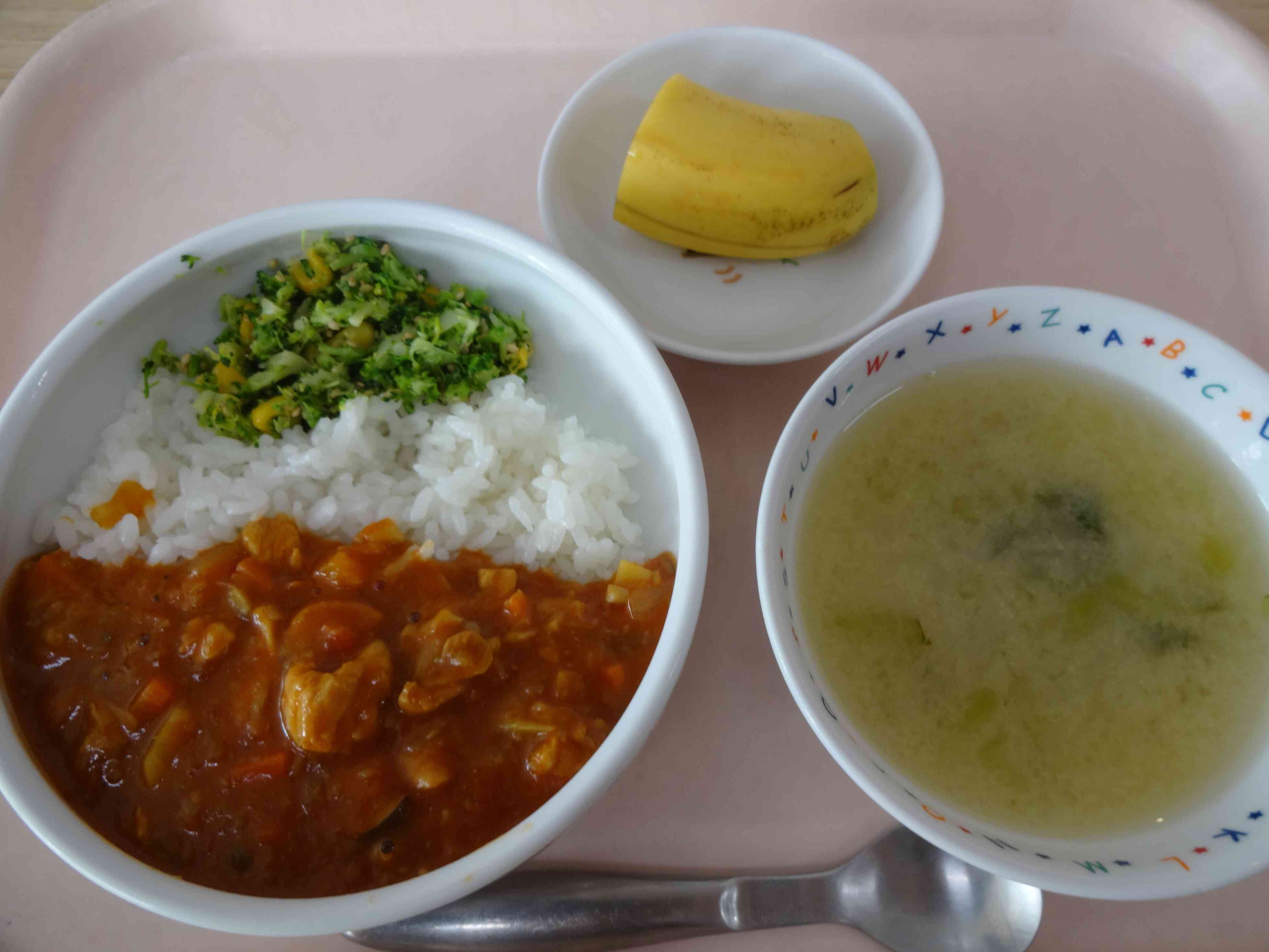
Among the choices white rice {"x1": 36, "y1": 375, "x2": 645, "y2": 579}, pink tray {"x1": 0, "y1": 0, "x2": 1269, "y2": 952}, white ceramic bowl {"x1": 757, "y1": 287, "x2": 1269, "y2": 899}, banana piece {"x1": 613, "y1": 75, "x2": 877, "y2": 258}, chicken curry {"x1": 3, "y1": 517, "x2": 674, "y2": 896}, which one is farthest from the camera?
pink tray {"x1": 0, "y1": 0, "x2": 1269, "y2": 952}

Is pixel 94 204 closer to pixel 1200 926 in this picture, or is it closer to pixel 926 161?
pixel 926 161

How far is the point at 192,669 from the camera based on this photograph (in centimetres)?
119

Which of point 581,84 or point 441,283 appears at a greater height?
point 581,84

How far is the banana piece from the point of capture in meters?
1.49

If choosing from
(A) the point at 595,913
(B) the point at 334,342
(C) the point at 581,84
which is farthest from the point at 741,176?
(A) the point at 595,913

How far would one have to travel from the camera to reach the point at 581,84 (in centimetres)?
181

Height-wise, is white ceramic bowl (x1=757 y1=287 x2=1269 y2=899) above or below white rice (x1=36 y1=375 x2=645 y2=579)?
above

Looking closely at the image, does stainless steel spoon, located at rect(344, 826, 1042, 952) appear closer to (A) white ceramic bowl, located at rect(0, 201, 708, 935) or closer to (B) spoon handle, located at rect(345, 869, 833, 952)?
(B) spoon handle, located at rect(345, 869, 833, 952)

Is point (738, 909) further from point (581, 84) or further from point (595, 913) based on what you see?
point (581, 84)

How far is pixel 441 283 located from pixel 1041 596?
1078 millimetres

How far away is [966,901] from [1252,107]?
1731 millimetres

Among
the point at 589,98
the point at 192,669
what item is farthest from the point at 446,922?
the point at 589,98

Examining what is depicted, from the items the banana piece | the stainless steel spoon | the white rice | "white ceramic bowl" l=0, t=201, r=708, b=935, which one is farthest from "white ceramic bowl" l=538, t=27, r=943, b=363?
the stainless steel spoon

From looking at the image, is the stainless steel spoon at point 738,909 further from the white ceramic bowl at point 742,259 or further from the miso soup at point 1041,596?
the white ceramic bowl at point 742,259
